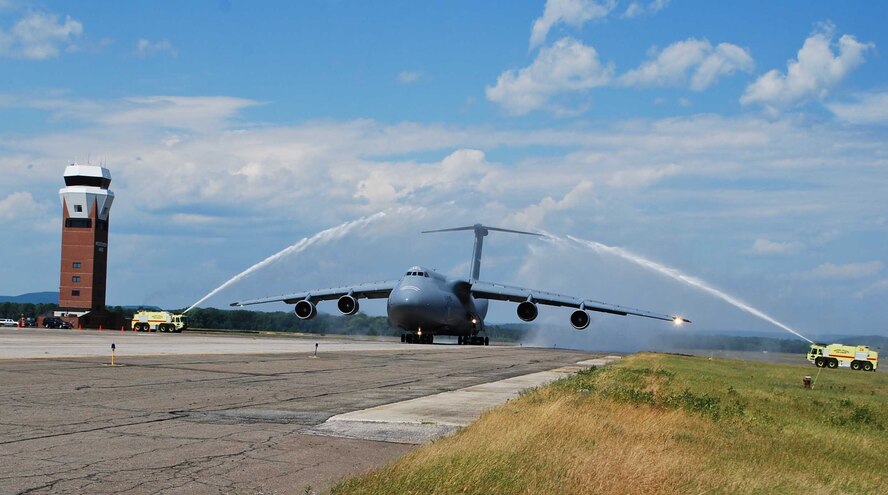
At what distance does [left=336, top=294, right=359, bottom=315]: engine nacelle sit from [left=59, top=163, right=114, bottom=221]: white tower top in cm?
5602

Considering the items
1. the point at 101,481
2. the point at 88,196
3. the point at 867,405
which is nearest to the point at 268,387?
the point at 101,481

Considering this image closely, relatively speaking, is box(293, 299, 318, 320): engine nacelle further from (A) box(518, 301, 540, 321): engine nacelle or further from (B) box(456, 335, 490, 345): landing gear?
(A) box(518, 301, 540, 321): engine nacelle

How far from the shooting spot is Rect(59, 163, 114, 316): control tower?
109 meters

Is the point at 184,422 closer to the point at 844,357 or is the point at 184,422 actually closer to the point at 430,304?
the point at 430,304

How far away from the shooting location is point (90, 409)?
15789mm

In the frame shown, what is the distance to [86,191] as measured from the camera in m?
110

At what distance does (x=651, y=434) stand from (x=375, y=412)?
5.30m

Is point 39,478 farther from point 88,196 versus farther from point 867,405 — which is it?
point 88,196

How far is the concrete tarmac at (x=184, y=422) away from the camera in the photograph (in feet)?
32.5

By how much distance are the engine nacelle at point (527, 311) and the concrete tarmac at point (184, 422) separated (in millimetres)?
36156

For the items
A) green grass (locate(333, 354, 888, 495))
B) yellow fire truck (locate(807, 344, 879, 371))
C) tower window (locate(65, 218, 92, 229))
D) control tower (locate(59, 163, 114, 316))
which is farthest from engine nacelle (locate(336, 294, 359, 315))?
tower window (locate(65, 218, 92, 229))

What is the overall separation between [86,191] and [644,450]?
355 ft

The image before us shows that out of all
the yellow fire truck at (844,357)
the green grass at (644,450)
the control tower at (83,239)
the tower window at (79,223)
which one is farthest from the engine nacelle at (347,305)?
the tower window at (79,223)

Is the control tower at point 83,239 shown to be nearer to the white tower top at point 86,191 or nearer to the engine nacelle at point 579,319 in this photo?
the white tower top at point 86,191
